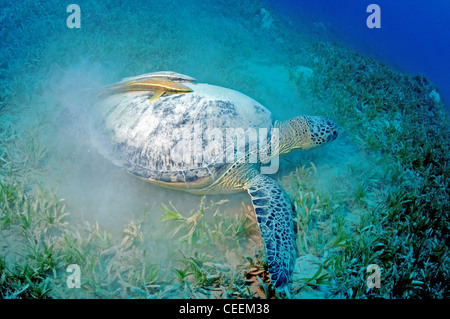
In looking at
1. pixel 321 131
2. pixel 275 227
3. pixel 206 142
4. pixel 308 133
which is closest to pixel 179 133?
pixel 206 142

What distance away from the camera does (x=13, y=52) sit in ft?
16.2

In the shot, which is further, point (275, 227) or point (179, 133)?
point (179, 133)

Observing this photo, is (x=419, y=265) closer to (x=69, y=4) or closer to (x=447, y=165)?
(x=447, y=165)

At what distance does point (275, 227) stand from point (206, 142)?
117 cm

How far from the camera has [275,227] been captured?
6.88 ft

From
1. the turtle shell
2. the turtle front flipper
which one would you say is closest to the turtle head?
the turtle shell

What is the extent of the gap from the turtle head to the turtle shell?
0.36m

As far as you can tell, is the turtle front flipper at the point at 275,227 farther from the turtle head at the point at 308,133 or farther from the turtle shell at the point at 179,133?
the turtle head at the point at 308,133

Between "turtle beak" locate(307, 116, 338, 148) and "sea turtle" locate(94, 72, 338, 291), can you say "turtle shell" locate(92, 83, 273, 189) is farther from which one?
"turtle beak" locate(307, 116, 338, 148)

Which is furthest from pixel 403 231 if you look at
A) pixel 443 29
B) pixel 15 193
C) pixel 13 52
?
pixel 443 29

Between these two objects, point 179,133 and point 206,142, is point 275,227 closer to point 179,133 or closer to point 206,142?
point 206,142

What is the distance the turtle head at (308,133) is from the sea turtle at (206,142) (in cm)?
1

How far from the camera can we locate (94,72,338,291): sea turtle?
2.35 meters

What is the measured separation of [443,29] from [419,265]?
102304mm
